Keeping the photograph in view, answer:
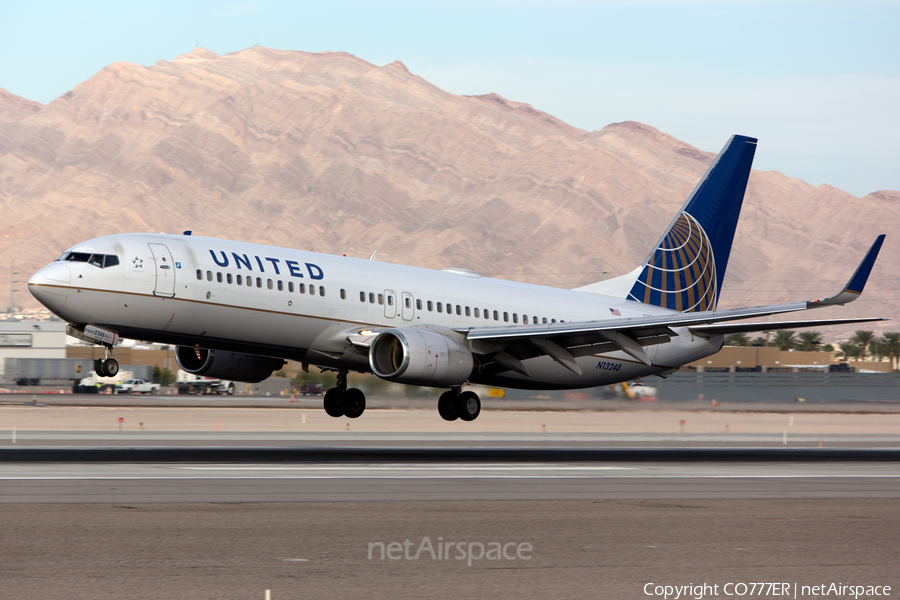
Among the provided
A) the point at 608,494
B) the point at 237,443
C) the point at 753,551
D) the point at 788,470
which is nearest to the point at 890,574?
the point at 753,551

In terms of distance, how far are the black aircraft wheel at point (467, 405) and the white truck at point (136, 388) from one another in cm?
6344

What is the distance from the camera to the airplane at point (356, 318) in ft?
96.3

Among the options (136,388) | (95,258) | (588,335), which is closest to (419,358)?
(588,335)

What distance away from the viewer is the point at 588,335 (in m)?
34.4

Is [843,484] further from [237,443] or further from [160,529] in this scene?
[237,443]

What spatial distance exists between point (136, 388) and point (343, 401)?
61601 mm

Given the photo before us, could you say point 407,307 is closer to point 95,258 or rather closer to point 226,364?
point 226,364

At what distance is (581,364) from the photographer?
38.8m

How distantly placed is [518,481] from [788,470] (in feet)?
29.2

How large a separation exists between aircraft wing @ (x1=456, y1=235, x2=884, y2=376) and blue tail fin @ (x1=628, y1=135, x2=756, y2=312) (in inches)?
244

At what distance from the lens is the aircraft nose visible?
2833 centimetres

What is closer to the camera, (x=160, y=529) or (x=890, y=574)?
(x=890, y=574)

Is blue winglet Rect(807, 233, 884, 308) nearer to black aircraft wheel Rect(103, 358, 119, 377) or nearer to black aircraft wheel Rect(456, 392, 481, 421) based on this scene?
black aircraft wheel Rect(456, 392, 481, 421)

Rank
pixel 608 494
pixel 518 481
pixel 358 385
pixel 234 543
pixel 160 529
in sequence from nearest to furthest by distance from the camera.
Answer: pixel 234 543 → pixel 160 529 → pixel 608 494 → pixel 518 481 → pixel 358 385
